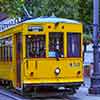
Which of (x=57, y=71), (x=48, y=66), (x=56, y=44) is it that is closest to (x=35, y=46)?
(x=56, y=44)

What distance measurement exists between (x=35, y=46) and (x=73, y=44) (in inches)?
57.2

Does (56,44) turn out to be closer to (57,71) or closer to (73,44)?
(73,44)

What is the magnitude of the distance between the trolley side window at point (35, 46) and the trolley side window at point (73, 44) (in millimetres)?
972

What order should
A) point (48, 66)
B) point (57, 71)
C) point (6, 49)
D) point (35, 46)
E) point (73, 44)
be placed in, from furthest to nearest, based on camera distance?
1. point (6, 49)
2. point (73, 44)
3. point (35, 46)
4. point (57, 71)
5. point (48, 66)

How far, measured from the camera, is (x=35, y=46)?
19.6m

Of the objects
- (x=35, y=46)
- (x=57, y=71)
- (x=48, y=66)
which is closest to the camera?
(x=48, y=66)

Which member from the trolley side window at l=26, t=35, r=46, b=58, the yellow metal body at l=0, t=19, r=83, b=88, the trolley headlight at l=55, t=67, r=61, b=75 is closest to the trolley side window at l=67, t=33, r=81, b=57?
the yellow metal body at l=0, t=19, r=83, b=88

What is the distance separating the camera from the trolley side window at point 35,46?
63.7ft

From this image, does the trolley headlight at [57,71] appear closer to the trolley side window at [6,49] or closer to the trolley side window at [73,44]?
the trolley side window at [73,44]

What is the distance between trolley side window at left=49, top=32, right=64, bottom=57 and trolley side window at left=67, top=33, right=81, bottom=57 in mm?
271

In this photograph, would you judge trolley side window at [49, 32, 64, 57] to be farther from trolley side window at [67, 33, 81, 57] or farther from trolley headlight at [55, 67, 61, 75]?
trolley headlight at [55, 67, 61, 75]

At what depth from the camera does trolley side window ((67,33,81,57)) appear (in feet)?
64.7

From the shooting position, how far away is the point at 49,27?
1967 cm

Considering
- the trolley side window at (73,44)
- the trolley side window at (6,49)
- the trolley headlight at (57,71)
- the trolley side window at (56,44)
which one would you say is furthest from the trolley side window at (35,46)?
the trolley side window at (6,49)
